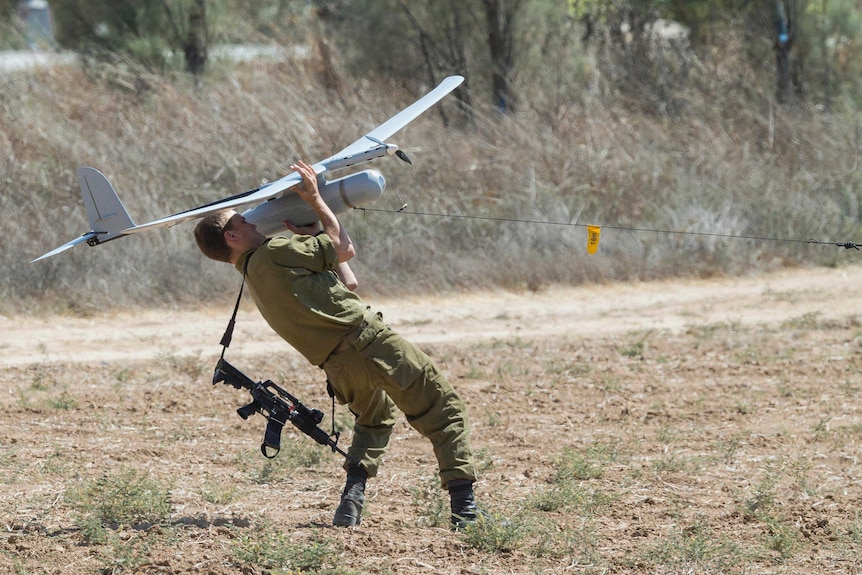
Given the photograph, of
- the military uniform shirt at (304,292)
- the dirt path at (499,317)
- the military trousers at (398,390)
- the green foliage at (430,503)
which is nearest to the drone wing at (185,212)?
the military uniform shirt at (304,292)

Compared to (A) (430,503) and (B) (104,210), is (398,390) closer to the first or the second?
(A) (430,503)

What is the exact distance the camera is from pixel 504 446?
642cm

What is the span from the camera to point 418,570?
4.35 metres

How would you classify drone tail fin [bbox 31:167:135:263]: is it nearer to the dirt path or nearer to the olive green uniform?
the olive green uniform

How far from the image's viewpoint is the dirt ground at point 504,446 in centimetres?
451

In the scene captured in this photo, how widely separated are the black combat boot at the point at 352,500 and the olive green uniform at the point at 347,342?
0.31 metres

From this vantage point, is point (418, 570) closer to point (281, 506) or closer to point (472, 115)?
point (281, 506)

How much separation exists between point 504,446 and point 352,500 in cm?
186

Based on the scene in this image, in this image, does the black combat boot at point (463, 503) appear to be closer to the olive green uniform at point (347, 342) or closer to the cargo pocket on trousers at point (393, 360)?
the olive green uniform at point (347, 342)

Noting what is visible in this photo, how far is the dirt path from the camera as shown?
9172 millimetres

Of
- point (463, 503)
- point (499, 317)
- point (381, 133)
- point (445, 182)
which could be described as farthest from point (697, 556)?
point (445, 182)

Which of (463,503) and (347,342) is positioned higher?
(347,342)

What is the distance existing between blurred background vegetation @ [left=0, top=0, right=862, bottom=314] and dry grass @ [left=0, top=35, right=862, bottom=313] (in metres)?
0.03

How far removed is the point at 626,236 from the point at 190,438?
6989mm
